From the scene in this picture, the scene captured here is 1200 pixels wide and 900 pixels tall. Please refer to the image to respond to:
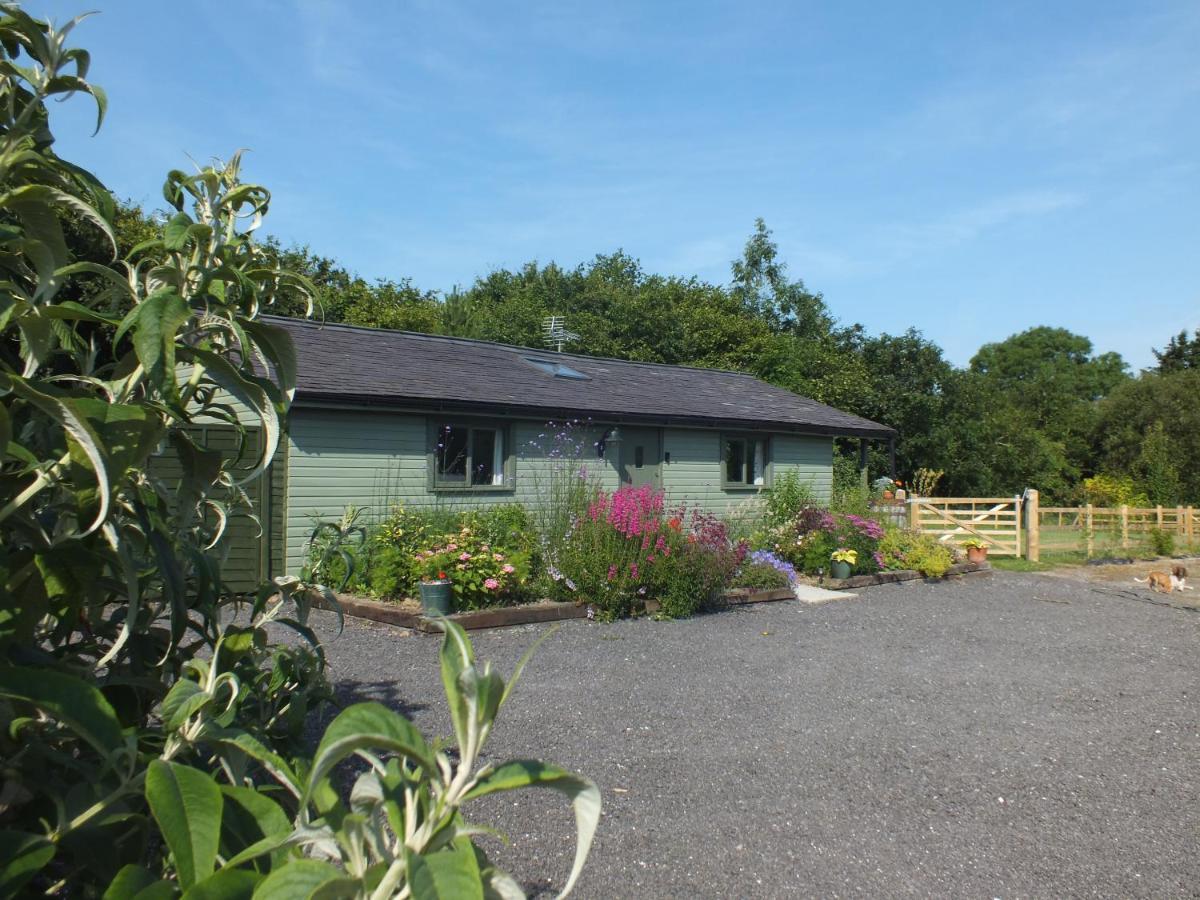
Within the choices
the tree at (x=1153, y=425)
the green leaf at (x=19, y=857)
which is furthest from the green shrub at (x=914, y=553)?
the tree at (x=1153, y=425)

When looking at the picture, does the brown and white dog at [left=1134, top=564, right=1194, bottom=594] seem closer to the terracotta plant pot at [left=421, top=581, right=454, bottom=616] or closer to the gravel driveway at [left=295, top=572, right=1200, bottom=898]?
the gravel driveway at [left=295, top=572, right=1200, bottom=898]

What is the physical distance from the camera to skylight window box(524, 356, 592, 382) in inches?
666

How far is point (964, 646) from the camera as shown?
370 inches

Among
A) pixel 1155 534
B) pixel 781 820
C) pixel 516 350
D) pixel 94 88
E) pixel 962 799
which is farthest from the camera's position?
pixel 1155 534

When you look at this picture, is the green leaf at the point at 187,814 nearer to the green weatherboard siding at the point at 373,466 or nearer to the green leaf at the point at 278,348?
the green leaf at the point at 278,348

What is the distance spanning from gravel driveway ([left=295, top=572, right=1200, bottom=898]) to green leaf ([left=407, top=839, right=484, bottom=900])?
116 inches

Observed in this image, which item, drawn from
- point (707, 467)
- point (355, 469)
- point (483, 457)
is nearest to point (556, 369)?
point (707, 467)

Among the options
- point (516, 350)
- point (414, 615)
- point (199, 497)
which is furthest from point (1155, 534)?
point (199, 497)

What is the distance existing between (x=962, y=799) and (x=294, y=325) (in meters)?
12.1

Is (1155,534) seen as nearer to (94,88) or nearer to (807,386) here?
(807,386)

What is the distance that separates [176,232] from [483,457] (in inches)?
496

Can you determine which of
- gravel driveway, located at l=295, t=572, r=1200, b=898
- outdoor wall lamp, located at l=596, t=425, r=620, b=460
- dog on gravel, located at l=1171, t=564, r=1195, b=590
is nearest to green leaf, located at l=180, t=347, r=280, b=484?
gravel driveway, located at l=295, t=572, r=1200, b=898

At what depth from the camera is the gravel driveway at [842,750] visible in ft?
13.0

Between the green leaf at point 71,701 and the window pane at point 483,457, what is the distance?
1263 cm
